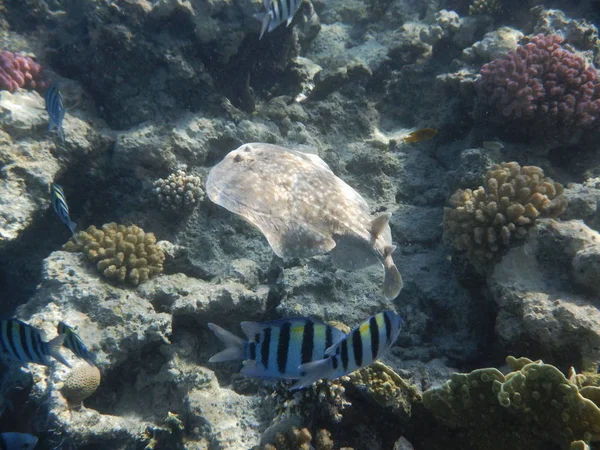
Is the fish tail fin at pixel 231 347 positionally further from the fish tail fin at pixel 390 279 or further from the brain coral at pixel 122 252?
the brain coral at pixel 122 252

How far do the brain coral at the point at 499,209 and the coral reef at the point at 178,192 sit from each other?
3786 mm

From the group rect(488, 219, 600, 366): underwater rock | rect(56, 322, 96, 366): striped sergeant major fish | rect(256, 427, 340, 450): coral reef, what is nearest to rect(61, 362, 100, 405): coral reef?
rect(56, 322, 96, 366): striped sergeant major fish

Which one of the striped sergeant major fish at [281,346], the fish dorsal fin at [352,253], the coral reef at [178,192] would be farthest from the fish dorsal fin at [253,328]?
the coral reef at [178,192]

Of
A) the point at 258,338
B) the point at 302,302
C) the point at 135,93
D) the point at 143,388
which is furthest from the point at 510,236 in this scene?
the point at 135,93

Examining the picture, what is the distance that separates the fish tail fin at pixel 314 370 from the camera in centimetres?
215

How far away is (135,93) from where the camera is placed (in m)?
6.27

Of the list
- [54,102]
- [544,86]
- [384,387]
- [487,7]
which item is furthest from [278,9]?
[487,7]

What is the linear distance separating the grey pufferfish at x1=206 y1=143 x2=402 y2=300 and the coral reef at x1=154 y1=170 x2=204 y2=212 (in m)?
1.16

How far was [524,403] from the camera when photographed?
2.92 metres

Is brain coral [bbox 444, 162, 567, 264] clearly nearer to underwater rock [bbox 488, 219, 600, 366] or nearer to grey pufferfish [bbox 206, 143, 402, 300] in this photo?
underwater rock [bbox 488, 219, 600, 366]

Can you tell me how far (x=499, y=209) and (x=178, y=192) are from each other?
15.1 ft

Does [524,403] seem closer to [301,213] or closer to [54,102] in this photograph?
[301,213]

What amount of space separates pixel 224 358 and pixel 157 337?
272 centimetres

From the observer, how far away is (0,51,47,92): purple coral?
568 centimetres
